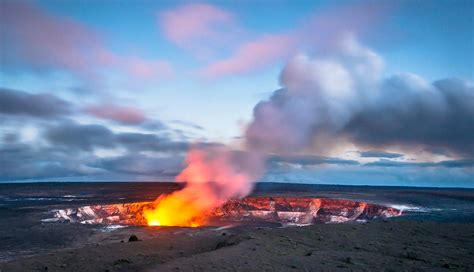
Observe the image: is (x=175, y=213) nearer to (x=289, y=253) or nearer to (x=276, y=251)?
(x=276, y=251)

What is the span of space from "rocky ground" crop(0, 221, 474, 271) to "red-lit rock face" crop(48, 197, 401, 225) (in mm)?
23972

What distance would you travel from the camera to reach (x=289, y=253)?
15.4 m

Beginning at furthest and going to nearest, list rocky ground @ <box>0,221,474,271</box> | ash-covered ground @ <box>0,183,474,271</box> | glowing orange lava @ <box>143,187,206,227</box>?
1. glowing orange lava @ <box>143,187,206,227</box>
2. ash-covered ground @ <box>0,183,474,271</box>
3. rocky ground @ <box>0,221,474,271</box>

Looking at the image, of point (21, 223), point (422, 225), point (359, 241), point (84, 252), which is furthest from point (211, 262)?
point (21, 223)

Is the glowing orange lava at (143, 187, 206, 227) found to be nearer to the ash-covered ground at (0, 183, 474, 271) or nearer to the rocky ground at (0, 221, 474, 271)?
the ash-covered ground at (0, 183, 474, 271)

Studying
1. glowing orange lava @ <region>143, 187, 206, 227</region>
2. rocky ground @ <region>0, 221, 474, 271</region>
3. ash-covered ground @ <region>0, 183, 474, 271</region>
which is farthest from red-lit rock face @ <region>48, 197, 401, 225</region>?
rocky ground @ <region>0, 221, 474, 271</region>

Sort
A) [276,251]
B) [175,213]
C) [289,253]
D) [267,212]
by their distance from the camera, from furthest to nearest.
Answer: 1. [267,212]
2. [175,213]
3. [276,251]
4. [289,253]

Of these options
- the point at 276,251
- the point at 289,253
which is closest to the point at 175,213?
the point at 276,251

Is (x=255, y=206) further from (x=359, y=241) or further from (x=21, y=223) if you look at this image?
(x=359, y=241)

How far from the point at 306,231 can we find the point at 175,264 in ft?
34.9

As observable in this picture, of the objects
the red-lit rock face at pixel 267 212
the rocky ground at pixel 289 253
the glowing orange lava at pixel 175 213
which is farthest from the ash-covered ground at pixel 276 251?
the red-lit rock face at pixel 267 212

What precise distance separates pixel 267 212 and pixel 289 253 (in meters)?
36.6

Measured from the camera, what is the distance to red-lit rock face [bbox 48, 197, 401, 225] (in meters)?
44.8

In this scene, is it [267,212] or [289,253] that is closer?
[289,253]
